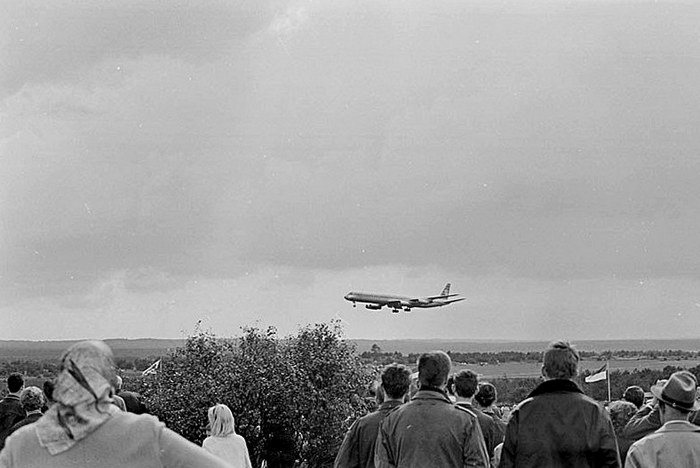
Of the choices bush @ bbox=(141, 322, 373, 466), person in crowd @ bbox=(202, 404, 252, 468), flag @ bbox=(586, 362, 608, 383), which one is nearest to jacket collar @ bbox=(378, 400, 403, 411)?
person in crowd @ bbox=(202, 404, 252, 468)

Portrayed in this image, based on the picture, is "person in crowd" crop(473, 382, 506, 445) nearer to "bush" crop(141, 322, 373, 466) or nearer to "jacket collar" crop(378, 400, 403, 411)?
"jacket collar" crop(378, 400, 403, 411)

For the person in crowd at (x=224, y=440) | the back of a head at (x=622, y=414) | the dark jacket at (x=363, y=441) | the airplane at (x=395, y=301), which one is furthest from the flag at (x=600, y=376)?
the airplane at (x=395, y=301)

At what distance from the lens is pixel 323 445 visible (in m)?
29.2

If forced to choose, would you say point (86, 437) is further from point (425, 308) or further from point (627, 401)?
point (425, 308)

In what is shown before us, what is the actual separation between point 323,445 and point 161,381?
5887 millimetres

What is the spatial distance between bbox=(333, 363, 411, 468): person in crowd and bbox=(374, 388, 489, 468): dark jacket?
0.51m

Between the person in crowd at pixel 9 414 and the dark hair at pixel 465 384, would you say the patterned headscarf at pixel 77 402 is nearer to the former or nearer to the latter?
the dark hair at pixel 465 384

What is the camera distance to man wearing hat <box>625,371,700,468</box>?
18.8ft

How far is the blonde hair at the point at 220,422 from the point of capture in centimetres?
834

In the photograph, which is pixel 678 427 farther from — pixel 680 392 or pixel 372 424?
pixel 372 424

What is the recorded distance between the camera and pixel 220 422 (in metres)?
8.33

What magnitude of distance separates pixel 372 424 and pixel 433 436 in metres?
0.84

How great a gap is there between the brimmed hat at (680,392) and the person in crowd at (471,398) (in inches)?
71.6

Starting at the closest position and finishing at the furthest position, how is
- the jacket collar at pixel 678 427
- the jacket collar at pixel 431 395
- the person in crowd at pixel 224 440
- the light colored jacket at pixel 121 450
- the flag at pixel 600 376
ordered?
1. the light colored jacket at pixel 121 450
2. the jacket collar at pixel 678 427
3. the jacket collar at pixel 431 395
4. the person in crowd at pixel 224 440
5. the flag at pixel 600 376
